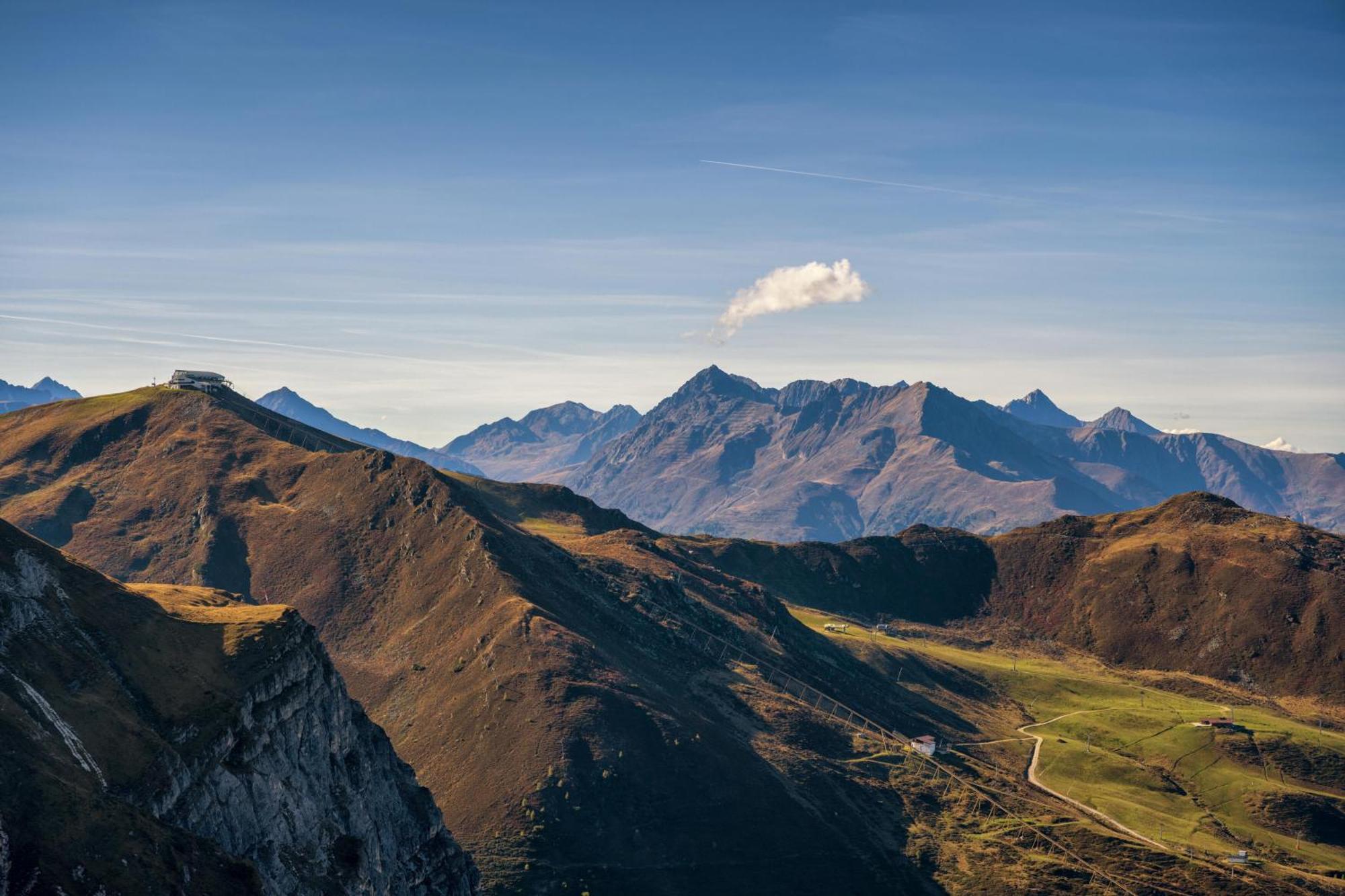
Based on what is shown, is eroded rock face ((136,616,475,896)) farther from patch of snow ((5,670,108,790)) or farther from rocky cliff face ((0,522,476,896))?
patch of snow ((5,670,108,790))

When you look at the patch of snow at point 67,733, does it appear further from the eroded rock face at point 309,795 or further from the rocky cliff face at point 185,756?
the eroded rock face at point 309,795

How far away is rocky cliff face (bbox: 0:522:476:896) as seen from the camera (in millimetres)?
80625

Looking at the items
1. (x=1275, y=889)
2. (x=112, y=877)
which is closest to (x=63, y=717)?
(x=112, y=877)

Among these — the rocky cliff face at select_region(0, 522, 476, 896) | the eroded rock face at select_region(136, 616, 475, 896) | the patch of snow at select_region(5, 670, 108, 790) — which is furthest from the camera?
the eroded rock face at select_region(136, 616, 475, 896)

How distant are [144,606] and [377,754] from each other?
36.1m

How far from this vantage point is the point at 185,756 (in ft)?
338

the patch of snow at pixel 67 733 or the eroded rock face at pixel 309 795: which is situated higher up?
the patch of snow at pixel 67 733

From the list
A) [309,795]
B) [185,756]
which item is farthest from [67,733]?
[309,795]

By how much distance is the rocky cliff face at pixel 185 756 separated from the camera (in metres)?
80.6

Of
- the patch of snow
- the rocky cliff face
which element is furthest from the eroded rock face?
the patch of snow

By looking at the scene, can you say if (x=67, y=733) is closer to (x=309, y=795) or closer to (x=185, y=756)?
(x=185, y=756)

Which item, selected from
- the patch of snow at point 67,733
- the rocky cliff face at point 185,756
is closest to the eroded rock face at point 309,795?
the rocky cliff face at point 185,756

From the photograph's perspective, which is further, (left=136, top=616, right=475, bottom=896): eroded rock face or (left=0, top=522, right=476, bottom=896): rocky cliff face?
(left=136, top=616, right=475, bottom=896): eroded rock face

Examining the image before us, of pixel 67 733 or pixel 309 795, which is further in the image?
pixel 309 795
